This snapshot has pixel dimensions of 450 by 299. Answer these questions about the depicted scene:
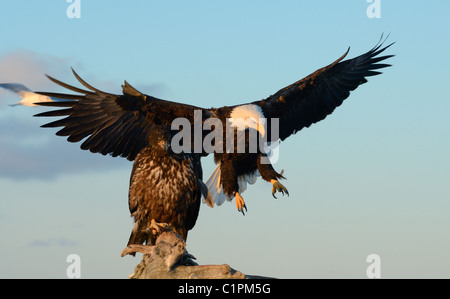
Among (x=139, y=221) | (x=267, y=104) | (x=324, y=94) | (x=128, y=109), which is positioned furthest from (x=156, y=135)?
(x=324, y=94)

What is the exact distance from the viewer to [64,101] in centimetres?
1021

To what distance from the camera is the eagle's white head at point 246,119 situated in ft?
33.2

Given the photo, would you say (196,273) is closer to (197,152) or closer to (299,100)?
(197,152)

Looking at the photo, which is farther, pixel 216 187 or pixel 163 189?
pixel 216 187

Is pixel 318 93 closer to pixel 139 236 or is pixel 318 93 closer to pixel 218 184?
pixel 218 184

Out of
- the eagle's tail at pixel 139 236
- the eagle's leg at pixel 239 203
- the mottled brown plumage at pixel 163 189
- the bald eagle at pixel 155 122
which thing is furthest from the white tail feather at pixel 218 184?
the eagle's tail at pixel 139 236

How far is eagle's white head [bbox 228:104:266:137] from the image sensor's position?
1012 centimetres

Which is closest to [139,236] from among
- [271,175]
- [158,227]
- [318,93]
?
[158,227]

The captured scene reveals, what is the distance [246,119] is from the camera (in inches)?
400

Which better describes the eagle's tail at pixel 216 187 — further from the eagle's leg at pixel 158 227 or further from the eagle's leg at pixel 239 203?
the eagle's leg at pixel 158 227

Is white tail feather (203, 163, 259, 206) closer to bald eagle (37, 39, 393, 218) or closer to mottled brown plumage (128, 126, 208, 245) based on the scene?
bald eagle (37, 39, 393, 218)

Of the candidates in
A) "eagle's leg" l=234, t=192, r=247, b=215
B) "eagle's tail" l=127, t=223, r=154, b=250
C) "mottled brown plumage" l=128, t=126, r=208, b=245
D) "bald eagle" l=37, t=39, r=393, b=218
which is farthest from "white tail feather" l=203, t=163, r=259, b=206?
"eagle's tail" l=127, t=223, r=154, b=250

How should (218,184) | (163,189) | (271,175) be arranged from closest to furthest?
(163,189), (271,175), (218,184)

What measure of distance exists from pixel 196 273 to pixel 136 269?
0.86 metres
